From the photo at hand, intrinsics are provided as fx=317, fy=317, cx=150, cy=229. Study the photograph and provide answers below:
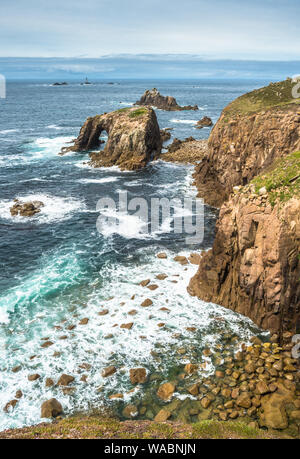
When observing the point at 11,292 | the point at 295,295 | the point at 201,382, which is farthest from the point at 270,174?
the point at 11,292

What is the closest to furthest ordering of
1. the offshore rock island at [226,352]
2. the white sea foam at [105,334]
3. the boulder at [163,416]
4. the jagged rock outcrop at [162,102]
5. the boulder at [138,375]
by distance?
the offshore rock island at [226,352]
the boulder at [163,416]
the white sea foam at [105,334]
the boulder at [138,375]
the jagged rock outcrop at [162,102]

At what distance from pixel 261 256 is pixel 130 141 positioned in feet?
167

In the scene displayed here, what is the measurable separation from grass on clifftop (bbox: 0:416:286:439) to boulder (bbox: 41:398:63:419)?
79.5 inches

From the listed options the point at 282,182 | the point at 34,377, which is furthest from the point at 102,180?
the point at 34,377

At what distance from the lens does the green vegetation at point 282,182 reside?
23375mm

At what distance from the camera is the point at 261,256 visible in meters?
23.2

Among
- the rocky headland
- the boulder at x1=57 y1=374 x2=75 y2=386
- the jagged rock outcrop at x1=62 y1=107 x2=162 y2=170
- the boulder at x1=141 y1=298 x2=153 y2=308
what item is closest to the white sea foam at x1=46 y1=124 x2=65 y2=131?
the jagged rock outcrop at x1=62 y1=107 x2=162 y2=170

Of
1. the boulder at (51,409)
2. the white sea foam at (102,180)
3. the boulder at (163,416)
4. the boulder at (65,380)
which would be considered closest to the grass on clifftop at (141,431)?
the boulder at (163,416)

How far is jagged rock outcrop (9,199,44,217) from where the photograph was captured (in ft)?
147

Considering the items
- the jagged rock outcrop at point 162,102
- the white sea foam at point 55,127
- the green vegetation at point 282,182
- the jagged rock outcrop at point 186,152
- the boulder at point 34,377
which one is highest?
the jagged rock outcrop at point 162,102

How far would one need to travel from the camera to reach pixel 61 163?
232ft

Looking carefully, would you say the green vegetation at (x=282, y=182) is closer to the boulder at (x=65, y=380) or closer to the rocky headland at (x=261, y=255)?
the rocky headland at (x=261, y=255)

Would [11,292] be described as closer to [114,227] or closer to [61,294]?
[61,294]

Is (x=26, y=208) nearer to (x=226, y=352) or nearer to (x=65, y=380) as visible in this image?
(x=65, y=380)
